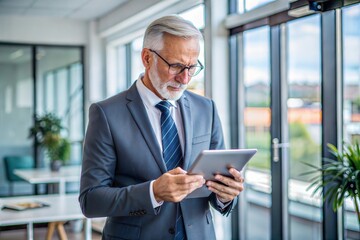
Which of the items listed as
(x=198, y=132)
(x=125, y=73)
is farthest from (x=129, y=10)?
(x=198, y=132)

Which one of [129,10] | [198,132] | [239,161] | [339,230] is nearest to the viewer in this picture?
[239,161]

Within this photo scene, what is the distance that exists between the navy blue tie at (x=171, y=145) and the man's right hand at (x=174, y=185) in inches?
7.5

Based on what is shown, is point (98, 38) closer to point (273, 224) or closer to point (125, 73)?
point (125, 73)

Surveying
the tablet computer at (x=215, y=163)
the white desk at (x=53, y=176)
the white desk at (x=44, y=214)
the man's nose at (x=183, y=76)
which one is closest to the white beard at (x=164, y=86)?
the man's nose at (x=183, y=76)

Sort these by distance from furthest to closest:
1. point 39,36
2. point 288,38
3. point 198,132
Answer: point 39,36
point 288,38
point 198,132

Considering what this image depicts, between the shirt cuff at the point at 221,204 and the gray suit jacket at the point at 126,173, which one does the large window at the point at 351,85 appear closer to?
the shirt cuff at the point at 221,204

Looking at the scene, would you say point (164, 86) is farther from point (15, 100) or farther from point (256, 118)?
point (15, 100)

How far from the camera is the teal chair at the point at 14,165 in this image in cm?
A: 771

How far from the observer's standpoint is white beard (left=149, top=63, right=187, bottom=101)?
1784mm

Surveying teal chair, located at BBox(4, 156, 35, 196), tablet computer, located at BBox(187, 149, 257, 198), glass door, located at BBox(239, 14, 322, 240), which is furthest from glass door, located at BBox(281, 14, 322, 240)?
teal chair, located at BBox(4, 156, 35, 196)

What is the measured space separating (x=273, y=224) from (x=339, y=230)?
2.77ft

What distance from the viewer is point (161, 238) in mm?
1733

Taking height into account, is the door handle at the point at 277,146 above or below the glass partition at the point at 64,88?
below

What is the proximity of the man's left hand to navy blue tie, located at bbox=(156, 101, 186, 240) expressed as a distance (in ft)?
0.49
